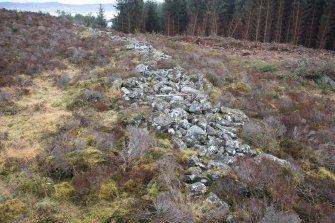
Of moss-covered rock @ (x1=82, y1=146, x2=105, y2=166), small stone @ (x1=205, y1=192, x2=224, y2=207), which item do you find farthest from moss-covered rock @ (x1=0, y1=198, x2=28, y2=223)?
small stone @ (x1=205, y1=192, x2=224, y2=207)

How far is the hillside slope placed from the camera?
→ 5.73 metres

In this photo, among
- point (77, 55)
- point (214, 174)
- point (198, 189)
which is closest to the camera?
point (198, 189)

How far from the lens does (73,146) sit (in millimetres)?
7707

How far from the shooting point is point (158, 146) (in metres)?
7.55

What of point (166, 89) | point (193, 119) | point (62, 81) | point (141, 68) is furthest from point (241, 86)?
point (62, 81)

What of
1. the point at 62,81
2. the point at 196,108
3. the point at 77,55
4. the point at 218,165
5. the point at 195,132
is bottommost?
the point at 218,165

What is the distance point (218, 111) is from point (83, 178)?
199 inches

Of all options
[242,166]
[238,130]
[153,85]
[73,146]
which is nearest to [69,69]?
[153,85]

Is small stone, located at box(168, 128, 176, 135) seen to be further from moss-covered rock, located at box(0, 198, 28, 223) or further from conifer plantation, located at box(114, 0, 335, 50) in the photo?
conifer plantation, located at box(114, 0, 335, 50)

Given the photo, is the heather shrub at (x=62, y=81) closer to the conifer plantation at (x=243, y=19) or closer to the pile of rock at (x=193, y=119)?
the pile of rock at (x=193, y=119)

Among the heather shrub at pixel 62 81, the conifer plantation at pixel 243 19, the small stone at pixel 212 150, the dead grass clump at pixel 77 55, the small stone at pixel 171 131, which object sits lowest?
the small stone at pixel 212 150

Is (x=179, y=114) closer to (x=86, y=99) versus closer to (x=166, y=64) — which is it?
(x=86, y=99)

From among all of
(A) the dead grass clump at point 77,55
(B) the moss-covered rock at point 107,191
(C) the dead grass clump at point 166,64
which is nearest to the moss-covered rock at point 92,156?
(B) the moss-covered rock at point 107,191

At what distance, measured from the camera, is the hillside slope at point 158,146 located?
18.8ft
